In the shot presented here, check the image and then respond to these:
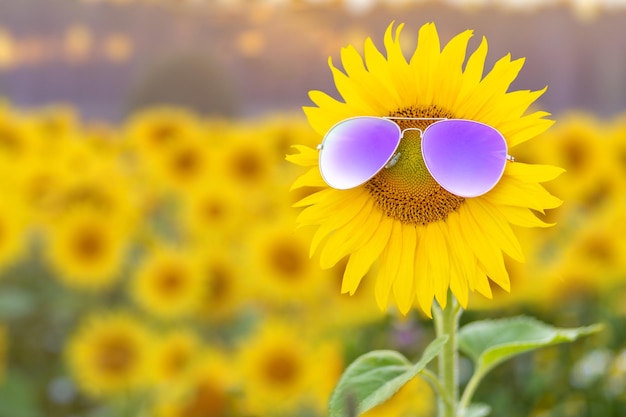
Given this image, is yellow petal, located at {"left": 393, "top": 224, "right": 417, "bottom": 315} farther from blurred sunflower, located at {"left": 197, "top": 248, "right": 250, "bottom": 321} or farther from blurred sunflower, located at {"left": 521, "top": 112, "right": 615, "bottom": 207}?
blurred sunflower, located at {"left": 521, "top": 112, "right": 615, "bottom": 207}

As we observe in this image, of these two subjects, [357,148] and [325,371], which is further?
[325,371]

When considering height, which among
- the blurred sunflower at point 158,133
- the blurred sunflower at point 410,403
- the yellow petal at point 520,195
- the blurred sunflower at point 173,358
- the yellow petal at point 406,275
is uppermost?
the blurred sunflower at point 158,133

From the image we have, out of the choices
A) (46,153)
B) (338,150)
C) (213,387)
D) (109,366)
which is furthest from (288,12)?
(338,150)

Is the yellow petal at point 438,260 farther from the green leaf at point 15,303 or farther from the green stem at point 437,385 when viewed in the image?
the green leaf at point 15,303

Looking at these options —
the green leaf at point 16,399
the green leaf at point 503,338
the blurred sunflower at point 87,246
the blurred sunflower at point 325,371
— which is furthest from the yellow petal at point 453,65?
the green leaf at point 16,399

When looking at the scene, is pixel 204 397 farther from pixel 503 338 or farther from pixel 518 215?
pixel 518 215

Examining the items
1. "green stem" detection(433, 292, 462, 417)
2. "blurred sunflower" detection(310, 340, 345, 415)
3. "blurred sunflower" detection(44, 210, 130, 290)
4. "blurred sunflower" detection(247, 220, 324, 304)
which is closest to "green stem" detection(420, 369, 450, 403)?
"green stem" detection(433, 292, 462, 417)

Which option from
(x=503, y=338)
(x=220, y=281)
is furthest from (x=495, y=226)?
(x=220, y=281)
